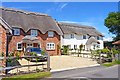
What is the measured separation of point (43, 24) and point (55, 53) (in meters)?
5.68

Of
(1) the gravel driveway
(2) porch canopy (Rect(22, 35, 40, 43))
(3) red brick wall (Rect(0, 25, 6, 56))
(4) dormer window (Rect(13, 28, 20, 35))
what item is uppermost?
(4) dormer window (Rect(13, 28, 20, 35))

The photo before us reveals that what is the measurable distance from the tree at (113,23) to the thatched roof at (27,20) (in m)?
22.4

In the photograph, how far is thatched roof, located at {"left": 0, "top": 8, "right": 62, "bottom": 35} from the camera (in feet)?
111

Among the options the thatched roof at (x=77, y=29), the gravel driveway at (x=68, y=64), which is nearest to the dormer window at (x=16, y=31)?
the gravel driveway at (x=68, y=64)

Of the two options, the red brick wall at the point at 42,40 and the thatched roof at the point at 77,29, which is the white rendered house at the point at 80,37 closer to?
the thatched roof at the point at 77,29

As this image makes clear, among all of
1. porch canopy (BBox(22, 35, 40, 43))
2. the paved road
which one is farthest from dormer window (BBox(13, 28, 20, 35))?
the paved road

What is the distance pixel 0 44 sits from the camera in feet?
49.4

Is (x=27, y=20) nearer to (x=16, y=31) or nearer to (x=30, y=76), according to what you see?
(x=16, y=31)

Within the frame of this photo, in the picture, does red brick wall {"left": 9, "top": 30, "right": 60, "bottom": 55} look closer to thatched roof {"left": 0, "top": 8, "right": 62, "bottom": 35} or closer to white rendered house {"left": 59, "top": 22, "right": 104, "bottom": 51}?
thatched roof {"left": 0, "top": 8, "right": 62, "bottom": 35}

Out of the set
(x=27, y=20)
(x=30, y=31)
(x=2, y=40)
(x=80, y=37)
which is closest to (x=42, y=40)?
(x=30, y=31)

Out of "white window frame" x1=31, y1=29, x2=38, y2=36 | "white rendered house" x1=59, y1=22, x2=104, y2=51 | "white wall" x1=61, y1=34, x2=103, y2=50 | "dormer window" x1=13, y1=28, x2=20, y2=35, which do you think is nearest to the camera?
"dormer window" x1=13, y1=28, x2=20, y2=35

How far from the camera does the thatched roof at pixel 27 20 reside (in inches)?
1331

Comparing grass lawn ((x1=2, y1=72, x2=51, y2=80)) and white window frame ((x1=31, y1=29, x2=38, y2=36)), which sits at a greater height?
white window frame ((x1=31, y1=29, x2=38, y2=36))

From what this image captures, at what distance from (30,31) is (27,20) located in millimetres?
2307
